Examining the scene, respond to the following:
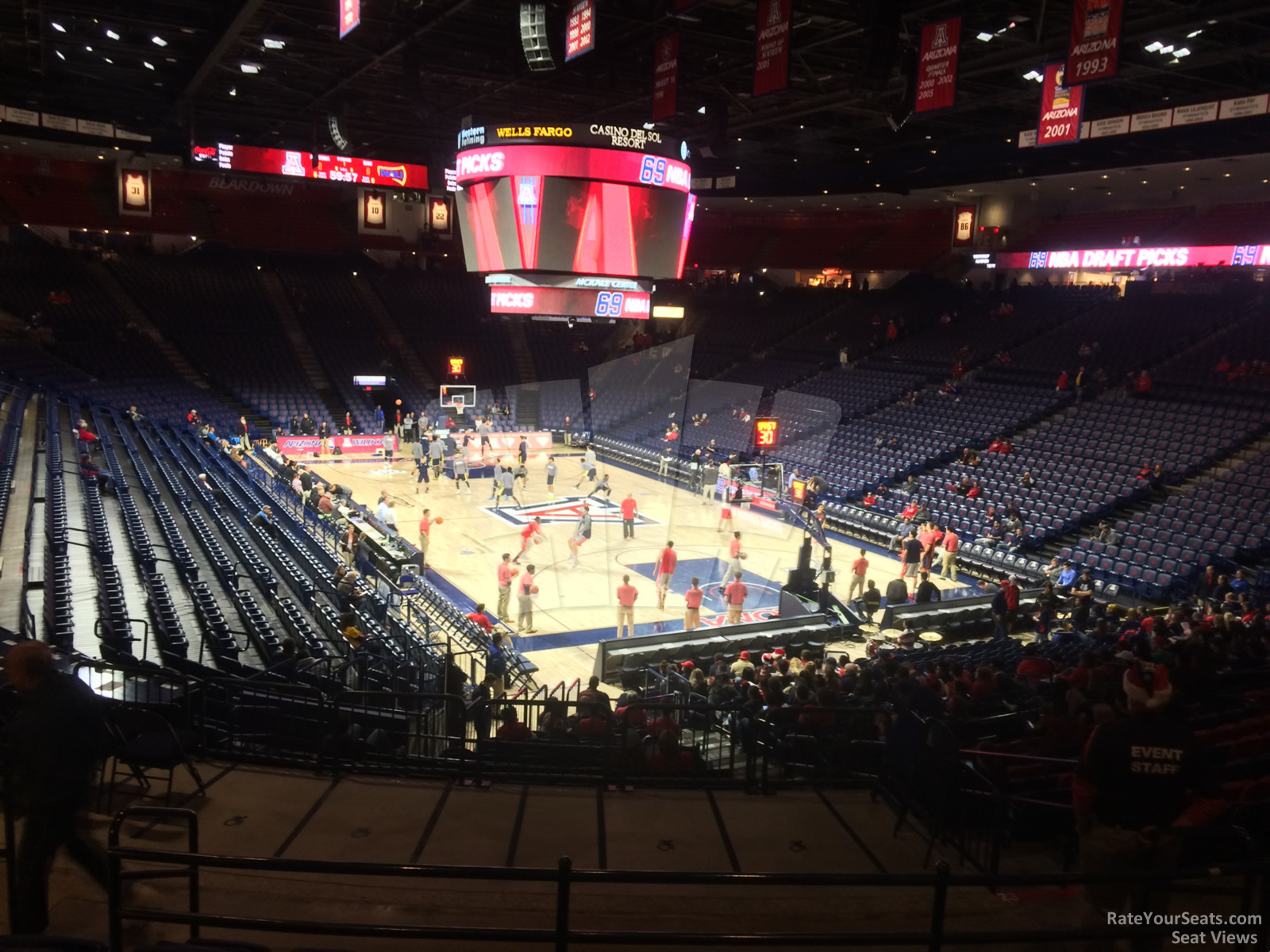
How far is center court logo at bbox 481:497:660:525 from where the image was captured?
25.0 metres

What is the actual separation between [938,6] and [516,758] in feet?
49.8

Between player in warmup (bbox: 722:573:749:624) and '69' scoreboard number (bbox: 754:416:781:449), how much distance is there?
1390 centimetres

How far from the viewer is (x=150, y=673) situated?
6418 mm

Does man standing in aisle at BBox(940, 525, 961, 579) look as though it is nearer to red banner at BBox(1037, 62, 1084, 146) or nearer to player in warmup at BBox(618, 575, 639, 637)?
player in warmup at BBox(618, 575, 639, 637)

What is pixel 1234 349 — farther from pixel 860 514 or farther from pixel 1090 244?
pixel 860 514

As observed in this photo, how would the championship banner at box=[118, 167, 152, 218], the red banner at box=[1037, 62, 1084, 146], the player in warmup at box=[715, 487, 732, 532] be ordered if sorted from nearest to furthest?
the red banner at box=[1037, 62, 1084, 146] < the player in warmup at box=[715, 487, 732, 532] < the championship banner at box=[118, 167, 152, 218]

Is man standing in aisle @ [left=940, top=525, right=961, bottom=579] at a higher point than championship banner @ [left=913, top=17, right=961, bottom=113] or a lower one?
lower

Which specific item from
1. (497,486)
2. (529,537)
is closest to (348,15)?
(529,537)

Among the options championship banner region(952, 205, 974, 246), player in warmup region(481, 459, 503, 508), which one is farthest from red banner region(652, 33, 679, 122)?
championship banner region(952, 205, 974, 246)

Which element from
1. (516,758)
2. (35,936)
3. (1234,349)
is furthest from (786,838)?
(1234,349)

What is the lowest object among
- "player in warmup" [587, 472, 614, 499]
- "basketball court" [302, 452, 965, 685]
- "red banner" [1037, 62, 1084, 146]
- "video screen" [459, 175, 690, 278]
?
"basketball court" [302, 452, 965, 685]

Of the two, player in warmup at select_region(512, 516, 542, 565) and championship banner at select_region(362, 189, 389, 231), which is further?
championship banner at select_region(362, 189, 389, 231)

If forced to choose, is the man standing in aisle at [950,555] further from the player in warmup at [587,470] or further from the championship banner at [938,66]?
the player in warmup at [587,470]

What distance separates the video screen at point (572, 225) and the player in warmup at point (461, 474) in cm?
1038
